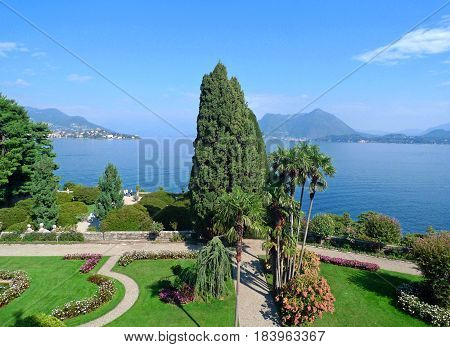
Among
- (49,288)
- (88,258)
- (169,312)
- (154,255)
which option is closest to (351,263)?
(169,312)

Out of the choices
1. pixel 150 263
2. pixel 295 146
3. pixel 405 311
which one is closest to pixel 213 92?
pixel 295 146

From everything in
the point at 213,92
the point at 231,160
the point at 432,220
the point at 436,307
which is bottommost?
the point at 432,220

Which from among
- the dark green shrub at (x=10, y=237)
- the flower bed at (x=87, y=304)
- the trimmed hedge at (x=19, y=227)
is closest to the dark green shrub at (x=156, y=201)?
the trimmed hedge at (x=19, y=227)

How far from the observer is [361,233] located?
1161 inches

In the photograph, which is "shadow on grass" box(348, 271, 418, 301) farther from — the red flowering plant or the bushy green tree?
the bushy green tree

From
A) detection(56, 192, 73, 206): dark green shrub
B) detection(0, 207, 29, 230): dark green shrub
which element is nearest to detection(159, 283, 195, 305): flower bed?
detection(0, 207, 29, 230): dark green shrub

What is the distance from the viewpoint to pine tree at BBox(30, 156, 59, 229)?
31562 mm

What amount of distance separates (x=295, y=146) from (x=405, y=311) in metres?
10.9

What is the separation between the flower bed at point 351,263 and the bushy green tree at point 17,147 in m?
33.7

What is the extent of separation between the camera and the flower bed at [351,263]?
24141mm

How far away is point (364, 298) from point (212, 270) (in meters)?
9.19

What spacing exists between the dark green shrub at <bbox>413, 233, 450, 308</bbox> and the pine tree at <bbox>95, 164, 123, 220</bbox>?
26619mm

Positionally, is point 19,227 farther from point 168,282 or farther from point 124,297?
point 168,282

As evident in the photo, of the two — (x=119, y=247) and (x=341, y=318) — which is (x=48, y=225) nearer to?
(x=119, y=247)
